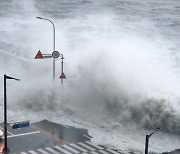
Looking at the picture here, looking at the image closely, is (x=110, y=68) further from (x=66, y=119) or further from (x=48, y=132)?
(x=48, y=132)

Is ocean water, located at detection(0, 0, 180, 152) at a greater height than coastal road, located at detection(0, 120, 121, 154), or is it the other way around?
ocean water, located at detection(0, 0, 180, 152)

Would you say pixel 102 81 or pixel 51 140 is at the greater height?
pixel 102 81

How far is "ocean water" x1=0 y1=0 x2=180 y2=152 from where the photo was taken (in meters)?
32.8

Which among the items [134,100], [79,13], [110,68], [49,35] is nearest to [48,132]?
[134,100]

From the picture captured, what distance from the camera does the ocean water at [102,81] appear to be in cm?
3284

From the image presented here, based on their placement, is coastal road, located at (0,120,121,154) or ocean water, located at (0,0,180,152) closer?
coastal road, located at (0,120,121,154)

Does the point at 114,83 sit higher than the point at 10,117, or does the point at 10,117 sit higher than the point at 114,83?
the point at 114,83

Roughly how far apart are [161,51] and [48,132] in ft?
108

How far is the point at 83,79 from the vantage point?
40.2 metres

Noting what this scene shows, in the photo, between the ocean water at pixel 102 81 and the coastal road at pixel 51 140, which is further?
the ocean water at pixel 102 81

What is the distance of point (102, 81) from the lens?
3878cm

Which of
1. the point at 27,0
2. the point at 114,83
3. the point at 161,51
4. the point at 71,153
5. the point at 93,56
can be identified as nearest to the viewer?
the point at 71,153

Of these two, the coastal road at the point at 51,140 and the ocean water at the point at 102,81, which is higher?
the ocean water at the point at 102,81

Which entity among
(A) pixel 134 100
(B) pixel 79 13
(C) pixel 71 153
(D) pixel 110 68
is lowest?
(C) pixel 71 153
